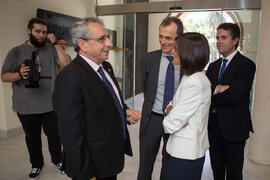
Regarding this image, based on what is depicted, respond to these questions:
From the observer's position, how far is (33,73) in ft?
7.14

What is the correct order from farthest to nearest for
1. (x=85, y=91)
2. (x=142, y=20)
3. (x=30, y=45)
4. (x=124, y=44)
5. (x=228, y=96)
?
(x=142, y=20), (x=124, y=44), (x=30, y=45), (x=228, y=96), (x=85, y=91)

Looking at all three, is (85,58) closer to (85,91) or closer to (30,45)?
(85,91)

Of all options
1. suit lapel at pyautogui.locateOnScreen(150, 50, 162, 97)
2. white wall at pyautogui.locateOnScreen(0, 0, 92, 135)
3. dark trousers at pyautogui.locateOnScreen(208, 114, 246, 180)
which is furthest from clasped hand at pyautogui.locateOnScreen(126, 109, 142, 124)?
white wall at pyautogui.locateOnScreen(0, 0, 92, 135)

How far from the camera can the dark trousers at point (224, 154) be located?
1793mm

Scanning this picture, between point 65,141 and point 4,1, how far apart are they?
3045mm

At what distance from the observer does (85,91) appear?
1.13 m

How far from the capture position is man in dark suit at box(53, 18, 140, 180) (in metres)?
1.11

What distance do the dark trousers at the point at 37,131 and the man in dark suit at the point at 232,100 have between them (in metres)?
1.71

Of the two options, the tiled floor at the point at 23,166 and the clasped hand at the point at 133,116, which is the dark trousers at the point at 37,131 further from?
the clasped hand at the point at 133,116

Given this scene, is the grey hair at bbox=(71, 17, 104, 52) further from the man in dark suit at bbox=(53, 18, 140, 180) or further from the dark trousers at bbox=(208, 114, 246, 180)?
the dark trousers at bbox=(208, 114, 246, 180)

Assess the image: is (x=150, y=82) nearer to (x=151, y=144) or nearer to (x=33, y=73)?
(x=151, y=144)

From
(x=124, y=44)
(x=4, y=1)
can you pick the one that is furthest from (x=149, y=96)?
(x=124, y=44)

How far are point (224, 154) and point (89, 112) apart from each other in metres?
1.35

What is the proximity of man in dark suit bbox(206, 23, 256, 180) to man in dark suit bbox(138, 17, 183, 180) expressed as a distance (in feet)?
1.22
